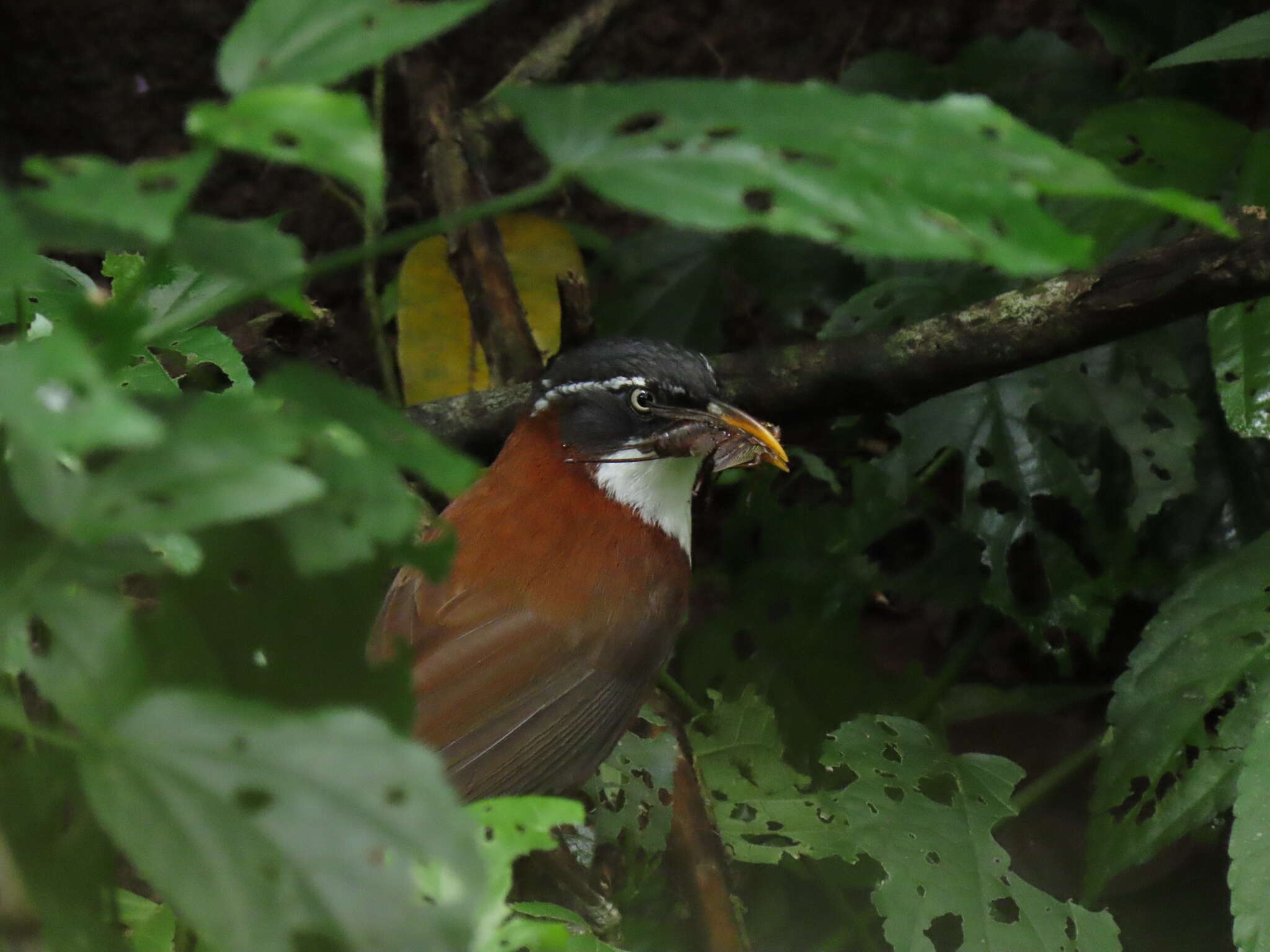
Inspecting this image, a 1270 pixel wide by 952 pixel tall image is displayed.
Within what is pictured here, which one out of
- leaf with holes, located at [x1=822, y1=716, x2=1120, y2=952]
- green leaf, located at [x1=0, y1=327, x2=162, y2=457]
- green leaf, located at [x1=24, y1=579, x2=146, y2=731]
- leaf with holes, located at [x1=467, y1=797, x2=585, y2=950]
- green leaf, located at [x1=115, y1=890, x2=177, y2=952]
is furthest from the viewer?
leaf with holes, located at [x1=822, y1=716, x2=1120, y2=952]

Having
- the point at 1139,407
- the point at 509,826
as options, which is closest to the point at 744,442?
the point at 1139,407

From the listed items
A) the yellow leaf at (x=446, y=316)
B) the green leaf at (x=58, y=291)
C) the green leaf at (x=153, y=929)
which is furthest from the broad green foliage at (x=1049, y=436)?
the green leaf at (x=153, y=929)

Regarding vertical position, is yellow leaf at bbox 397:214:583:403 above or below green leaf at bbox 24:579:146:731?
below

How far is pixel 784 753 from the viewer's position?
300 centimetres

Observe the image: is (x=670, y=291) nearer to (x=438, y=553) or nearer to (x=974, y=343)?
(x=974, y=343)

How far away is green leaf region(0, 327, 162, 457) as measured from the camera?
651 millimetres

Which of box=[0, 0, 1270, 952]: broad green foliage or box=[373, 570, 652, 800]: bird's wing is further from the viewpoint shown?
box=[373, 570, 652, 800]: bird's wing

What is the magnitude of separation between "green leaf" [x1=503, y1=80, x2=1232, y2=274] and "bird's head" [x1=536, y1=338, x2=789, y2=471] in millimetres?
1649

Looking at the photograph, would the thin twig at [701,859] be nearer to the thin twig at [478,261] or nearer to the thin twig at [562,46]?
the thin twig at [478,261]

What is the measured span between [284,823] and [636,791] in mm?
1894

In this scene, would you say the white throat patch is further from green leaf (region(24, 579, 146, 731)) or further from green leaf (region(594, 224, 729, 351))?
green leaf (region(24, 579, 146, 731))

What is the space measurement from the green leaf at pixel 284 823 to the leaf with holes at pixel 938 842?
1.59 meters

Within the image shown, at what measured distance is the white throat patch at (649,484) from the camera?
8.83 feet

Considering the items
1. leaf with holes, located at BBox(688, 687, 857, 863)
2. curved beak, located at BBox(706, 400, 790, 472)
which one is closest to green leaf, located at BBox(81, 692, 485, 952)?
curved beak, located at BBox(706, 400, 790, 472)
